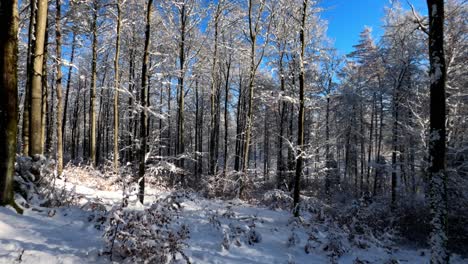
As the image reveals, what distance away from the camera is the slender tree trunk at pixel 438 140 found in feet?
17.2

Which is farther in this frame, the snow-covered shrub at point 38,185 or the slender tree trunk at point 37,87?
the slender tree trunk at point 37,87

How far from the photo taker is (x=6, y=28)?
4.65 metres

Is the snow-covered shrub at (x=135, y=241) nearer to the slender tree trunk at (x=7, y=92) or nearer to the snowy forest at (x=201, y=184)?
the snowy forest at (x=201, y=184)

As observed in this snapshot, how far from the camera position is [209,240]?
646cm

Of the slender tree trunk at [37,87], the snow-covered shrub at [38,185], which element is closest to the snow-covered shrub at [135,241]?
the snow-covered shrub at [38,185]

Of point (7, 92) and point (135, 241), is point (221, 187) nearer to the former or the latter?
point (135, 241)

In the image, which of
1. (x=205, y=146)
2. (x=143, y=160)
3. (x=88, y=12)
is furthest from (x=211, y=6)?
(x=205, y=146)

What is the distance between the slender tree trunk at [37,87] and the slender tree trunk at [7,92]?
1.93 metres

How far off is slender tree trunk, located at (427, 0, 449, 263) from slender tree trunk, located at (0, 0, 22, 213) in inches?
294

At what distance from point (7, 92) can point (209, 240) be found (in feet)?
15.5

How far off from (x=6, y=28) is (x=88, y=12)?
10.1 metres

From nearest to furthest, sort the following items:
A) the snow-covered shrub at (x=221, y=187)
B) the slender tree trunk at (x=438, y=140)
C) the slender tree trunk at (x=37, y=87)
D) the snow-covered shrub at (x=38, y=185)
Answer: the slender tree trunk at (x=438, y=140), the snow-covered shrub at (x=38, y=185), the slender tree trunk at (x=37, y=87), the snow-covered shrub at (x=221, y=187)

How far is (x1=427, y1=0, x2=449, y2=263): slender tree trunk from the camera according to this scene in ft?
17.2

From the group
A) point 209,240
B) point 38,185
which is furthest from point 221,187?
point 38,185
